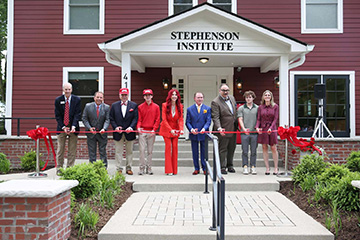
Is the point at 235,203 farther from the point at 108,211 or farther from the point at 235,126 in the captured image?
the point at 235,126

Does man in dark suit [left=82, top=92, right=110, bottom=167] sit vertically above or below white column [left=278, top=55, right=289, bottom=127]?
below

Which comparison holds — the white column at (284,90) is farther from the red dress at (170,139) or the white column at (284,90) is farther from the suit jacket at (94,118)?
the suit jacket at (94,118)

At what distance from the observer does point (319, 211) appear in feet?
14.6

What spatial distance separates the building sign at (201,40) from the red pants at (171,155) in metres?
2.66

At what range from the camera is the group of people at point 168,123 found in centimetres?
671

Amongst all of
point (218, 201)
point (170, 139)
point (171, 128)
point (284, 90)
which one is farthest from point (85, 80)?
point (218, 201)

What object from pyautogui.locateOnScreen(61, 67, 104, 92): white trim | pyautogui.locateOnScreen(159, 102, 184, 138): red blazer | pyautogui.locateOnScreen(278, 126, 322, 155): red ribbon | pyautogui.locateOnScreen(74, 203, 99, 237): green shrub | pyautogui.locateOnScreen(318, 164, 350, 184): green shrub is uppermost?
pyautogui.locateOnScreen(61, 67, 104, 92): white trim

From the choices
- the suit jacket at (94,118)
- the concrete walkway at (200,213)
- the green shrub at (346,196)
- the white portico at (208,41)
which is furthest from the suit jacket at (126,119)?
the green shrub at (346,196)

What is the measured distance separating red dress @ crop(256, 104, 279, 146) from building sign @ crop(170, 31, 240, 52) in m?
2.22

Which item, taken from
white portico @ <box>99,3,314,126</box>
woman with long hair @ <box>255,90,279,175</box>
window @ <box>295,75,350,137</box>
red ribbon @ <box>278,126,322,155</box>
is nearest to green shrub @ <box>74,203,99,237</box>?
woman with long hair @ <box>255,90,279,175</box>

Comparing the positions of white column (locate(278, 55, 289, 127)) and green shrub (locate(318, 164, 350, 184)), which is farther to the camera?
white column (locate(278, 55, 289, 127))

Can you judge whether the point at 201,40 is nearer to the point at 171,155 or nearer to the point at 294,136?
the point at 171,155

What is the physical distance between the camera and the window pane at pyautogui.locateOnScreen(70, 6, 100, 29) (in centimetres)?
1075

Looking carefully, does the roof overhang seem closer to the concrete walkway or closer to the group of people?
the group of people
